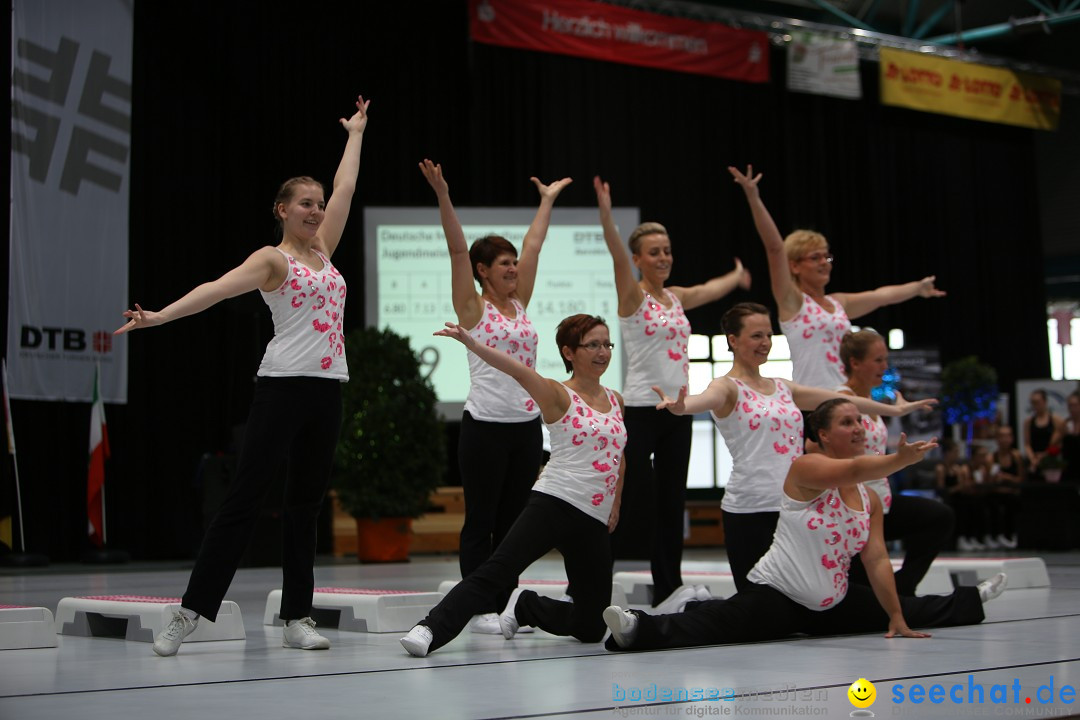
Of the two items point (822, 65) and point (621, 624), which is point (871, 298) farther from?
point (822, 65)

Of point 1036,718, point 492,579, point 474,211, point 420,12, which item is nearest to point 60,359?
point 474,211

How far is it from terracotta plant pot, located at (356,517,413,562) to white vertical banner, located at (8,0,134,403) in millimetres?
2097

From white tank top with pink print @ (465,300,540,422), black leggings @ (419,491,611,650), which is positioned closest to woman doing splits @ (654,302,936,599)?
white tank top with pink print @ (465,300,540,422)

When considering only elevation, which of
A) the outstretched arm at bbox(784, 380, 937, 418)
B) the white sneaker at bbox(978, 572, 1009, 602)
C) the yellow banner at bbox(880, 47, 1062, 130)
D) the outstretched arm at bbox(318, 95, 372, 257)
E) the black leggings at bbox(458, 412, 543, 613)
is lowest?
the white sneaker at bbox(978, 572, 1009, 602)

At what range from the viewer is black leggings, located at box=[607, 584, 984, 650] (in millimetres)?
3615

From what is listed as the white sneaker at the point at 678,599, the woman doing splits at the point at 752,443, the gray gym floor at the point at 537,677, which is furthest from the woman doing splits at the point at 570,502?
the white sneaker at the point at 678,599

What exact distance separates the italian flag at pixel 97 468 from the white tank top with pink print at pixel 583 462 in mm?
6399

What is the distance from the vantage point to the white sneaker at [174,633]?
3578 mm

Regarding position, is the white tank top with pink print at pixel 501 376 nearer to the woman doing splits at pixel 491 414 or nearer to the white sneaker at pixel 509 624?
the woman doing splits at pixel 491 414

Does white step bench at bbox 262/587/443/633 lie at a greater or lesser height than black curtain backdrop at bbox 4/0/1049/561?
lesser

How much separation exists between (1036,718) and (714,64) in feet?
35.8

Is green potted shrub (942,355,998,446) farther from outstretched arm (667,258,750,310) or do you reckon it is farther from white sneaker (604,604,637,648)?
white sneaker (604,604,637,648)

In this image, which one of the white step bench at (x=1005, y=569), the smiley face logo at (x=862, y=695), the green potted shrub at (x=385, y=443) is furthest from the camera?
the green potted shrub at (x=385, y=443)

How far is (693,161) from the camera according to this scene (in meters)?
13.6
